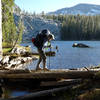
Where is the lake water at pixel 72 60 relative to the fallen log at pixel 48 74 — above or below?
below

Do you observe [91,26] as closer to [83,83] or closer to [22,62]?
[22,62]

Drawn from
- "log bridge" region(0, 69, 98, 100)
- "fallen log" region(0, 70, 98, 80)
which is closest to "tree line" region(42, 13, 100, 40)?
"log bridge" region(0, 69, 98, 100)

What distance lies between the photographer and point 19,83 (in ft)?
34.9

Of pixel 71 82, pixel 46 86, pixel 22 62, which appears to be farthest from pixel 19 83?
pixel 22 62

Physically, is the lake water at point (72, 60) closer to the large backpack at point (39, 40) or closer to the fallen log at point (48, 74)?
the large backpack at point (39, 40)

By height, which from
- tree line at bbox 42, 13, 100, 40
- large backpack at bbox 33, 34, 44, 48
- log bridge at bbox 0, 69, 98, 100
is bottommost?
tree line at bbox 42, 13, 100, 40

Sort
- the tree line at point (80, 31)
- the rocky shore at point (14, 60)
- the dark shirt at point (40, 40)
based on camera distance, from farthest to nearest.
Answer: the tree line at point (80, 31)
the rocky shore at point (14, 60)
the dark shirt at point (40, 40)

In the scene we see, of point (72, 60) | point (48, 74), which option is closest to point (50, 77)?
point (48, 74)

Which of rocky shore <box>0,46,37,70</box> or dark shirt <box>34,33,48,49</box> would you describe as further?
rocky shore <box>0,46,37,70</box>

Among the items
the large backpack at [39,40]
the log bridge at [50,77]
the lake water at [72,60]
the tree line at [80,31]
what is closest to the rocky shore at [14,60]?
the lake water at [72,60]

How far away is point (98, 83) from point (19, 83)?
11.2ft

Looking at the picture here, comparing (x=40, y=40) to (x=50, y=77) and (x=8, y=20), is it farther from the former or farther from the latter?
(x=8, y=20)

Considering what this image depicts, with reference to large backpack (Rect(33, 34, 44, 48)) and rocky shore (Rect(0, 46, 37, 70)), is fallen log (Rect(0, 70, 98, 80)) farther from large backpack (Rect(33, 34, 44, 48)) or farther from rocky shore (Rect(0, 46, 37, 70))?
rocky shore (Rect(0, 46, 37, 70))

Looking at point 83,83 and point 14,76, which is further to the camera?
point 14,76
